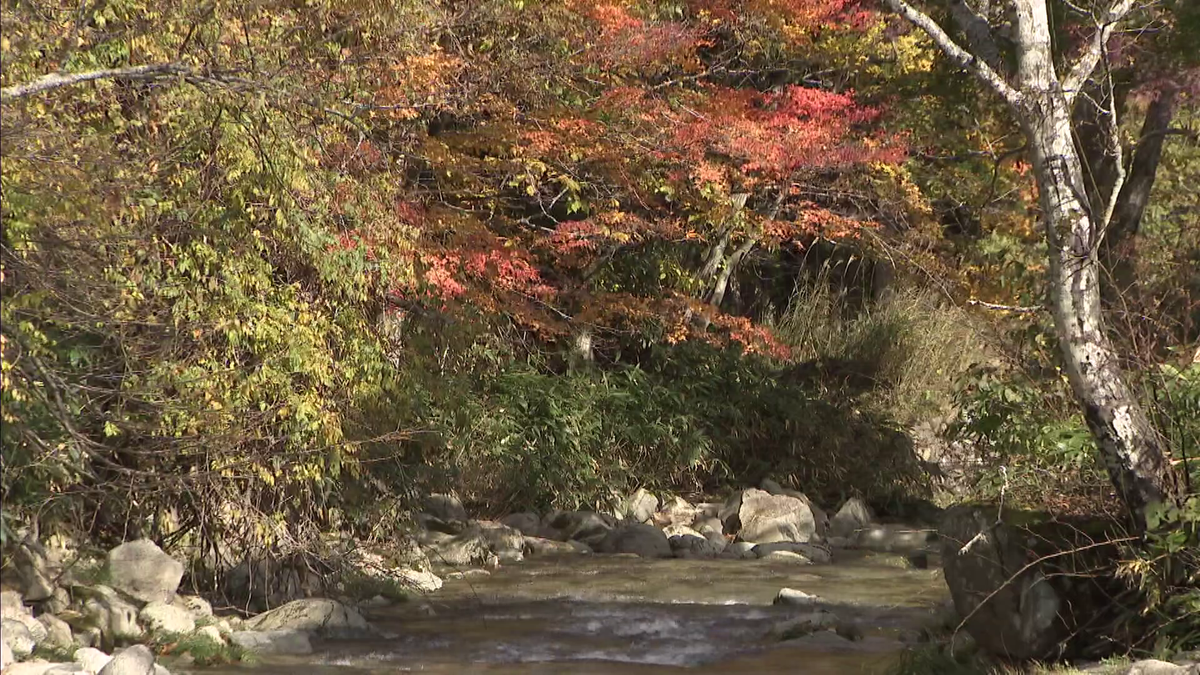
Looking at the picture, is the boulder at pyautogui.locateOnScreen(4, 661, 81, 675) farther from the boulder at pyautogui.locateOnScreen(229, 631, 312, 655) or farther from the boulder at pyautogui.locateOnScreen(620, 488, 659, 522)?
the boulder at pyautogui.locateOnScreen(620, 488, 659, 522)

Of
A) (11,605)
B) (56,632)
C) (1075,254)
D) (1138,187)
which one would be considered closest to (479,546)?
(56,632)

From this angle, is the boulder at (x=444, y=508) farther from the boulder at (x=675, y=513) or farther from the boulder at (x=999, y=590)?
the boulder at (x=999, y=590)

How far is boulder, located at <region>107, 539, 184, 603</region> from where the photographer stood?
29.7ft

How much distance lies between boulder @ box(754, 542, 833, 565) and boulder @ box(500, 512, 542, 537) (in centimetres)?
210

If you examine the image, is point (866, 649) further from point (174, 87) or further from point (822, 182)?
point (822, 182)

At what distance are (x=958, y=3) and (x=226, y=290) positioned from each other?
4618 mm

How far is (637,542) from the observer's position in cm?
1351

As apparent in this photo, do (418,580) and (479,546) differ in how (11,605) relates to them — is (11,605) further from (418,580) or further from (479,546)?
(479,546)

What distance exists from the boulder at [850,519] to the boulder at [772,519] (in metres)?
0.29

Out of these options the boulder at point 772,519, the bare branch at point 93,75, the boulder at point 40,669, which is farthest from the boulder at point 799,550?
the bare branch at point 93,75

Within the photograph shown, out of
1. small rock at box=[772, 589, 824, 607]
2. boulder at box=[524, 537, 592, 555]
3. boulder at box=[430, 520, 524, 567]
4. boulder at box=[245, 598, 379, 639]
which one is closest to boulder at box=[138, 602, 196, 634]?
boulder at box=[245, 598, 379, 639]

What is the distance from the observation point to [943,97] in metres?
13.3

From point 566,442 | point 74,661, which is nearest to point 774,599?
point 566,442

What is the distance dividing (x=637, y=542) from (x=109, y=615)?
19.5 feet
